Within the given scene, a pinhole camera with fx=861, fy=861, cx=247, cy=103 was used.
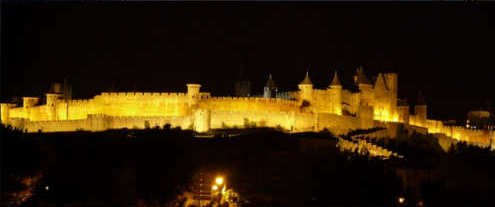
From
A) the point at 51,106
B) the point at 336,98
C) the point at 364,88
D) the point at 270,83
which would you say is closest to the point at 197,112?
the point at 51,106

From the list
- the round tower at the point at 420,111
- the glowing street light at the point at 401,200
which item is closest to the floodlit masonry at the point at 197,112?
the round tower at the point at 420,111

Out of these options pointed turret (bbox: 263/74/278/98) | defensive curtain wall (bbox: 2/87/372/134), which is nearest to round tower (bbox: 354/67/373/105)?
defensive curtain wall (bbox: 2/87/372/134)

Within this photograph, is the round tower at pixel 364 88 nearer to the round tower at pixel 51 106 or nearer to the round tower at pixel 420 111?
the round tower at pixel 420 111

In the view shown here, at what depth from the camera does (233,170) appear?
33.3 meters

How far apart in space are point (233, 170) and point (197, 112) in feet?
31.0

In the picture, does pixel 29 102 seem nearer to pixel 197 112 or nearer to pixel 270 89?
pixel 197 112

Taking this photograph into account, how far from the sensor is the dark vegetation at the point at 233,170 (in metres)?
30.4

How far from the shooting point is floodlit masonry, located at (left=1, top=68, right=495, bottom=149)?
4219cm

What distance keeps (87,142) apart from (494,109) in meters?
38.4

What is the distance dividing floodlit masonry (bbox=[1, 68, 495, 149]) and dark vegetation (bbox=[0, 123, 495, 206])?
2.87 meters

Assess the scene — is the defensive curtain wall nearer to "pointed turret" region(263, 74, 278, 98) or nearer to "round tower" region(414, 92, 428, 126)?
"pointed turret" region(263, 74, 278, 98)

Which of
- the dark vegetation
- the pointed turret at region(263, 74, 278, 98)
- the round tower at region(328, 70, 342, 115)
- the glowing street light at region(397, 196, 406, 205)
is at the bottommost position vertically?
the glowing street light at region(397, 196, 406, 205)

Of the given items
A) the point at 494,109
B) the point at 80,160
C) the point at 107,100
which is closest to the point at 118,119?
the point at 107,100

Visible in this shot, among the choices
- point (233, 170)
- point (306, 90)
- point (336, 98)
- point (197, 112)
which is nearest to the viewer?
point (233, 170)
